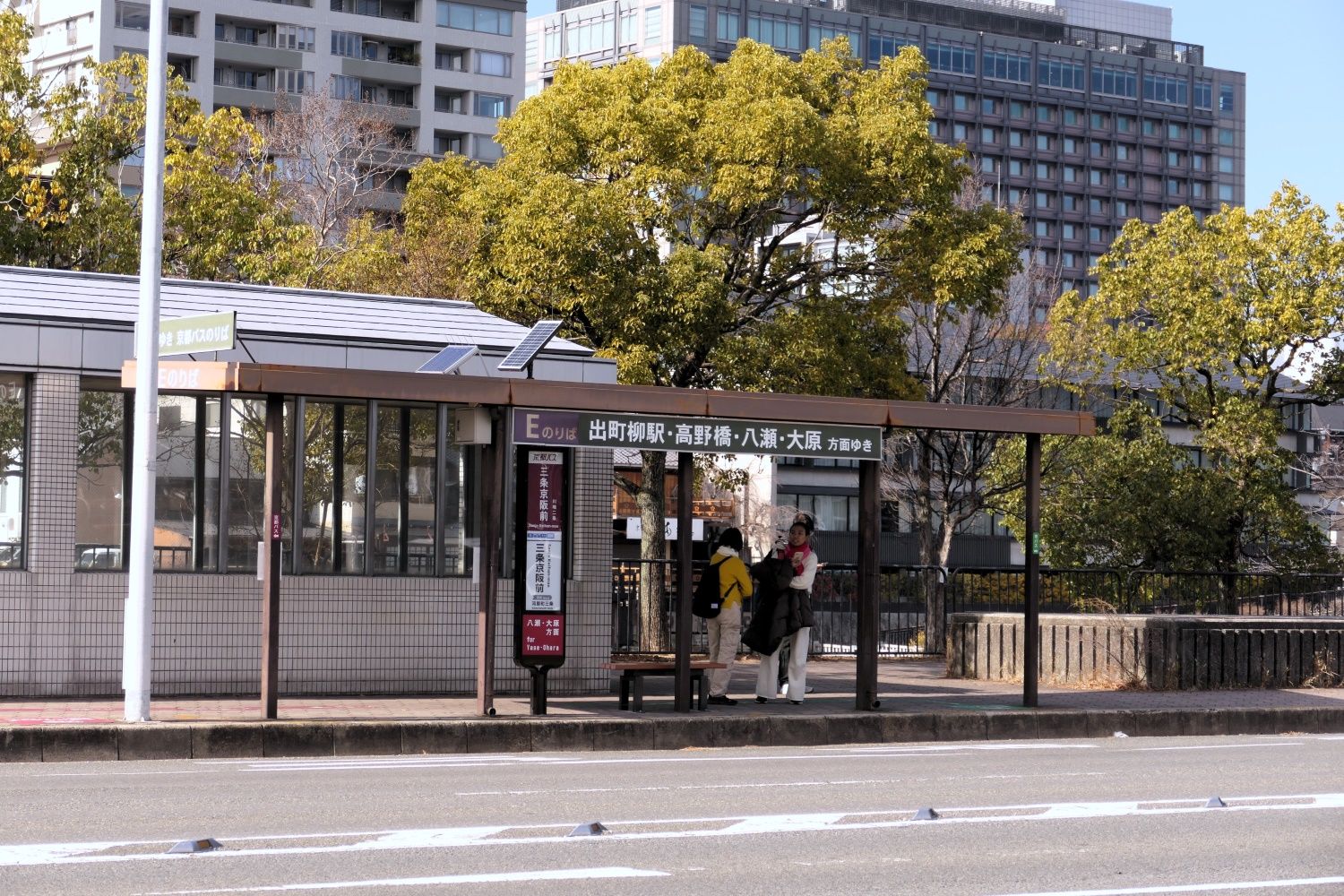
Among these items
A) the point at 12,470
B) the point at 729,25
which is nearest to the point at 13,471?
the point at 12,470

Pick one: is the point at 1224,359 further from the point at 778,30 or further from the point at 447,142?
the point at 778,30

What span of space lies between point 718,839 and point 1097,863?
1998 millimetres

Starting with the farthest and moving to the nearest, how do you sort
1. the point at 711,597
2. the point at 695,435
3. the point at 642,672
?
the point at 711,597
the point at 642,672
the point at 695,435

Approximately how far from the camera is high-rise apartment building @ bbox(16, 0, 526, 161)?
250 ft

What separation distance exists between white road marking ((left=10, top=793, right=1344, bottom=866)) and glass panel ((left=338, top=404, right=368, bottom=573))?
7853 millimetres

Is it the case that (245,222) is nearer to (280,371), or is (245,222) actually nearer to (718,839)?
(280,371)

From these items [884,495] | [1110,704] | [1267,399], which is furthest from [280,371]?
[884,495]

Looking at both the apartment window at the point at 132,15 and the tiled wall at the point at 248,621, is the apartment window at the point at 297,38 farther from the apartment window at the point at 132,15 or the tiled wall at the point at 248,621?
the tiled wall at the point at 248,621

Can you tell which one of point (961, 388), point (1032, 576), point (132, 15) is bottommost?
point (1032, 576)

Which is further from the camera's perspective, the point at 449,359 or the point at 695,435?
the point at 695,435

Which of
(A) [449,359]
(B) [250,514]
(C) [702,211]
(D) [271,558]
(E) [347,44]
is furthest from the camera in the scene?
(E) [347,44]

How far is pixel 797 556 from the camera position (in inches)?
734

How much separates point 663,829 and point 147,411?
22.7 feet

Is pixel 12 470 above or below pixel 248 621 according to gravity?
above
